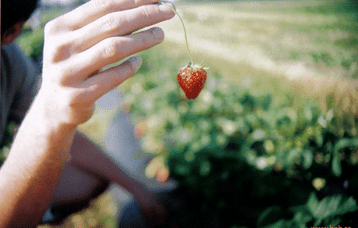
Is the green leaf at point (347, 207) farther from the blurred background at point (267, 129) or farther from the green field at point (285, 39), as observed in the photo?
→ the green field at point (285, 39)

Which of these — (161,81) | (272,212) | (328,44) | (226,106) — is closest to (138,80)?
(161,81)

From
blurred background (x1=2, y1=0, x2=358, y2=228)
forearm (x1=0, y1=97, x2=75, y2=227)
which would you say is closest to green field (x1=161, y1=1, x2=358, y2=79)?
blurred background (x1=2, y1=0, x2=358, y2=228)

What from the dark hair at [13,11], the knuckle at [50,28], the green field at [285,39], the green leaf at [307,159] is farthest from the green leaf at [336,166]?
the dark hair at [13,11]

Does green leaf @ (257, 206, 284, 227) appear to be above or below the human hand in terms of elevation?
below

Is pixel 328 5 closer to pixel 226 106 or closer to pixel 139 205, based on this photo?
pixel 226 106

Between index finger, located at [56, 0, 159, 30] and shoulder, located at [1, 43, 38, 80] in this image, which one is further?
shoulder, located at [1, 43, 38, 80]

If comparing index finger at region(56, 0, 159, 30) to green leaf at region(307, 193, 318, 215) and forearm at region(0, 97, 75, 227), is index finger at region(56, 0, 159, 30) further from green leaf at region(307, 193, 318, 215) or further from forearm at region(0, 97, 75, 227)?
green leaf at region(307, 193, 318, 215)
